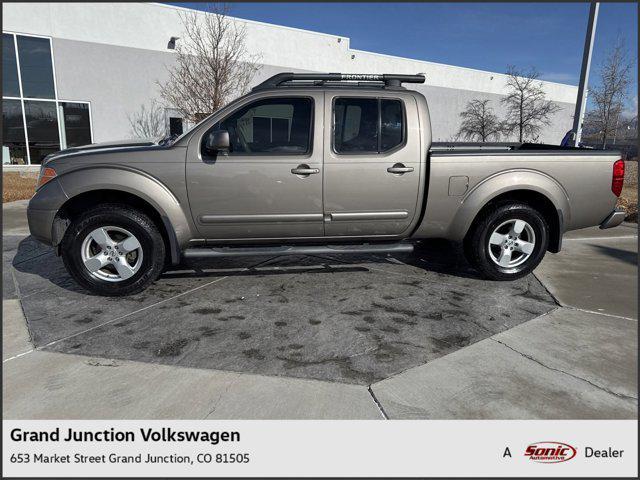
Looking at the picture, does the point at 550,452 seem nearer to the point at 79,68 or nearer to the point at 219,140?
the point at 219,140

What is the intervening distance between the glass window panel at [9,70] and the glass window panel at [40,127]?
0.60 metres

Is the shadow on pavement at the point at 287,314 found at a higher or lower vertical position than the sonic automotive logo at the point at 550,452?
higher

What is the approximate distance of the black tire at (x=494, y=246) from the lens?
4266 millimetres

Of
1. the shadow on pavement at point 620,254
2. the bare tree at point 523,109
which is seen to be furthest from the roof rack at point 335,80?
the bare tree at point 523,109

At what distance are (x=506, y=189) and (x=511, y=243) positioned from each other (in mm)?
646

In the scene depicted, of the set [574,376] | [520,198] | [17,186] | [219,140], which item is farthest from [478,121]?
[574,376]

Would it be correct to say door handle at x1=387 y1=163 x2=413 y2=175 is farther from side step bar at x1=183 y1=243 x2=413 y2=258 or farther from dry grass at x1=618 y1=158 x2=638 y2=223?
dry grass at x1=618 y1=158 x2=638 y2=223

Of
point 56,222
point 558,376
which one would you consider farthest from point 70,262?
point 558,376

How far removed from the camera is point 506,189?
412cm

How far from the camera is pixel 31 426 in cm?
219

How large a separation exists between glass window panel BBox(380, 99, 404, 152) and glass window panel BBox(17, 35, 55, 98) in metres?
16.7

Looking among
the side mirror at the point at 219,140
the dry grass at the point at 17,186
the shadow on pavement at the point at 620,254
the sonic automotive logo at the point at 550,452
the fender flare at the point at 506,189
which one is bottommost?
the sonic automotive logo at the point at 550,452

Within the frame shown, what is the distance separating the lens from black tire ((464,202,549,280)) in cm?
427

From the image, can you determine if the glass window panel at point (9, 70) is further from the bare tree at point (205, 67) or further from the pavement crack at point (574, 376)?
the pavement crack at point (574, 376)
